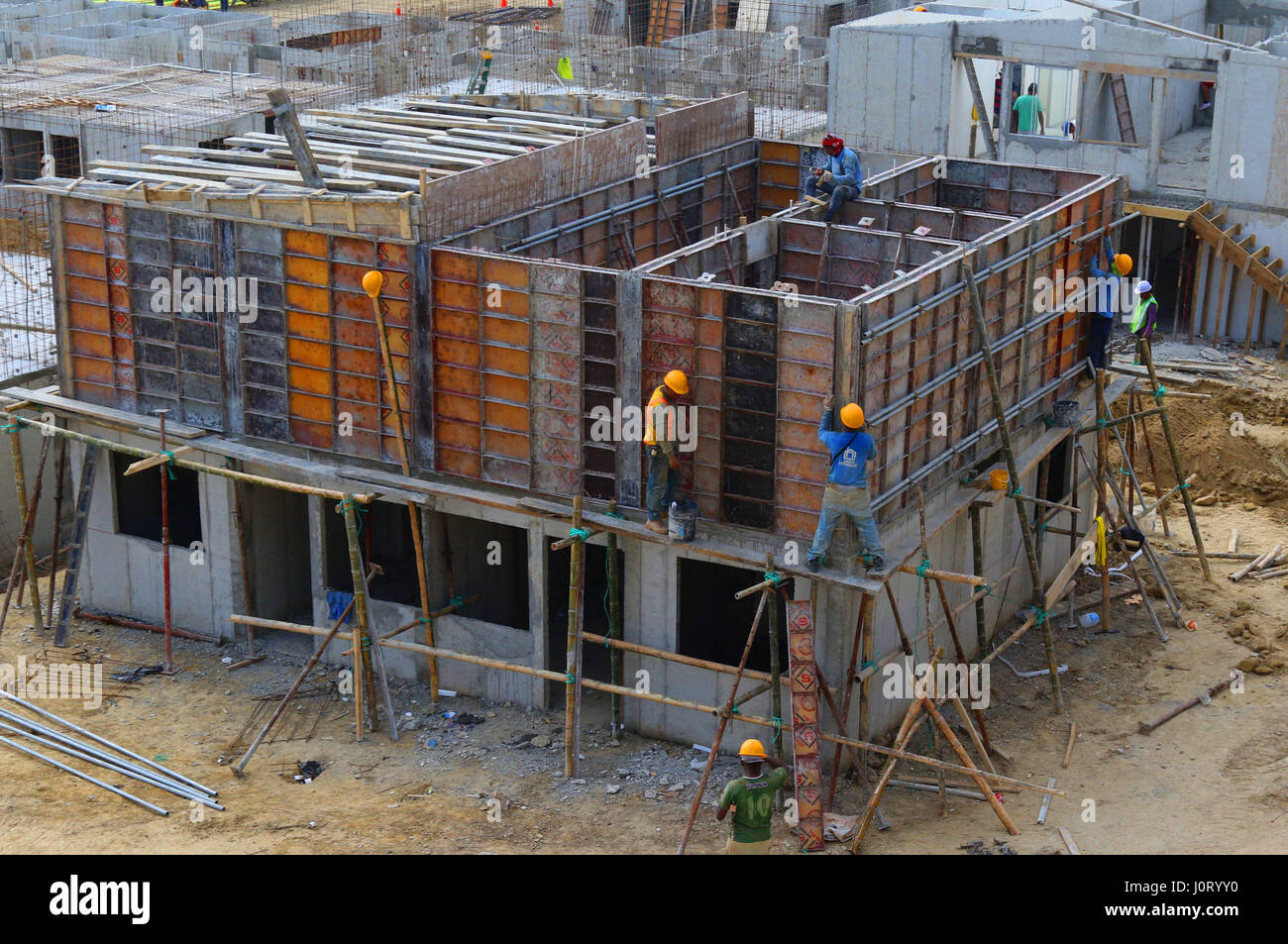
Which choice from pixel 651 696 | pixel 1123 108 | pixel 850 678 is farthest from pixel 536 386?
pixel 1123 108

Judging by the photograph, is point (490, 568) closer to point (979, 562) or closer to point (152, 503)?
point (152, 503)

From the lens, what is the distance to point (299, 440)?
19969 mm

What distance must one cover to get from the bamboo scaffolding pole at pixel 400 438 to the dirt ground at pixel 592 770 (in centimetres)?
52

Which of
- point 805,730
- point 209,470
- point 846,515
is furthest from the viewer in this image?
point 209,470

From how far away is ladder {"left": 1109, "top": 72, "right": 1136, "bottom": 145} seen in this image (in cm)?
3419

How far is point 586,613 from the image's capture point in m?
21.2

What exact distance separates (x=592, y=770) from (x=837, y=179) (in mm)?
8433

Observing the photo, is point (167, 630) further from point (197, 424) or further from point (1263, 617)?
point (1263, 617)

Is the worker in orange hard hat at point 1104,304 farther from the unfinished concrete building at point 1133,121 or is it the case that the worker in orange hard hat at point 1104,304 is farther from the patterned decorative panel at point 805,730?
the unfinished concrete building at point 1133,121

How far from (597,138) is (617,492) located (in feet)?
18.4

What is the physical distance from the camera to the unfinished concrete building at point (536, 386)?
57.5 ft

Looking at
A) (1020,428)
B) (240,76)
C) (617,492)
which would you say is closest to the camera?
(617,492)

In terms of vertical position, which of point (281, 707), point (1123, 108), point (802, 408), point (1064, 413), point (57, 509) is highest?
point (1123, 108)

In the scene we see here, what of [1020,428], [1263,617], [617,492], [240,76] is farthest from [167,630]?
[240,76]
